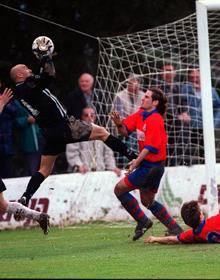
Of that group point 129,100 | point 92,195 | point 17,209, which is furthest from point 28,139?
point 17,209

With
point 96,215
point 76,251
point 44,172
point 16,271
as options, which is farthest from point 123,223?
point 16,271

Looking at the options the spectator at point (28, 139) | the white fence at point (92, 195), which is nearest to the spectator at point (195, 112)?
the white fence at point (92, 195)

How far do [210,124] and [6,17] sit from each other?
690cm

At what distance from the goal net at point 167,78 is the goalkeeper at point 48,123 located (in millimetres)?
3961

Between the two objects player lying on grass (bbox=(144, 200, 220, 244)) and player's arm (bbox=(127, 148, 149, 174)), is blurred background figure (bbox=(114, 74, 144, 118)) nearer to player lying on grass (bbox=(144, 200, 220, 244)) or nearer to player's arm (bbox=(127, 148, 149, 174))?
player's arm (bbox=(127, 148, 149, 174))

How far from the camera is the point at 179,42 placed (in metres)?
18.5

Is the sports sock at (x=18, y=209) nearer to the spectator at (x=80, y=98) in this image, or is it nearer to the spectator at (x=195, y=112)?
the spectator at (x=80, y=98)

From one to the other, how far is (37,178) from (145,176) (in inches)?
57.8

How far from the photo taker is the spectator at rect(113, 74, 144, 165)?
1808 centimetres

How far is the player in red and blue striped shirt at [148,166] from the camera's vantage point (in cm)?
1388

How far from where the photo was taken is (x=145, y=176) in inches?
551

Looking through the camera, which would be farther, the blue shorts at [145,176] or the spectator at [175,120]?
the spectator at [175,120]

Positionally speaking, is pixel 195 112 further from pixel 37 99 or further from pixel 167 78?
pixel 37 99

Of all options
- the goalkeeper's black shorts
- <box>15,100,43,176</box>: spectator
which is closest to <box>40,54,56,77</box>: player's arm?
the goalkeeper's black shorts
